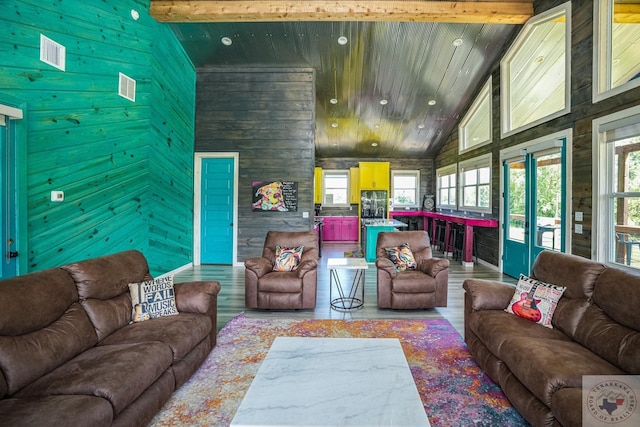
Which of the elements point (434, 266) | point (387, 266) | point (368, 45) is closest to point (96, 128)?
point (387, 266)

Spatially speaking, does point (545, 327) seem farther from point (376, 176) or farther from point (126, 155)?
point (376, 176)

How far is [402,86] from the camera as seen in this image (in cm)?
655

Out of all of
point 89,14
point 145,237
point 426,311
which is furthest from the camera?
point 145,237

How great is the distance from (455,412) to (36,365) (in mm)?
2366

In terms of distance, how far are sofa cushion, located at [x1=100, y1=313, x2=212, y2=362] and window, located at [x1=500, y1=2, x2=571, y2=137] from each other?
16.4 feet

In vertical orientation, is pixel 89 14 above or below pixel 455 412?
above

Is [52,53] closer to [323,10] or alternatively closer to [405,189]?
[323,10]

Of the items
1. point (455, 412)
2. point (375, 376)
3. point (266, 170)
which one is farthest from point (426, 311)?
point (266, 170)

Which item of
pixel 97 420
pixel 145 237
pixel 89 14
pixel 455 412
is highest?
pixel 89 14

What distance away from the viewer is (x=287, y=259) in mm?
3910

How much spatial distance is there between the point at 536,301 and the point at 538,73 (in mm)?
4307

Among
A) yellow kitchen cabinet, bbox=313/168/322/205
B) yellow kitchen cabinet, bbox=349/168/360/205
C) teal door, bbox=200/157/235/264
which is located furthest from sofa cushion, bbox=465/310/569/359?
yellow kitchen cabinet, bbox=313/168/322/205

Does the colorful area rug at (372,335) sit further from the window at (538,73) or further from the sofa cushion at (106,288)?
the window at (538,73)

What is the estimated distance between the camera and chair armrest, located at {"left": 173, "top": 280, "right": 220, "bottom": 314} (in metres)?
2.52
